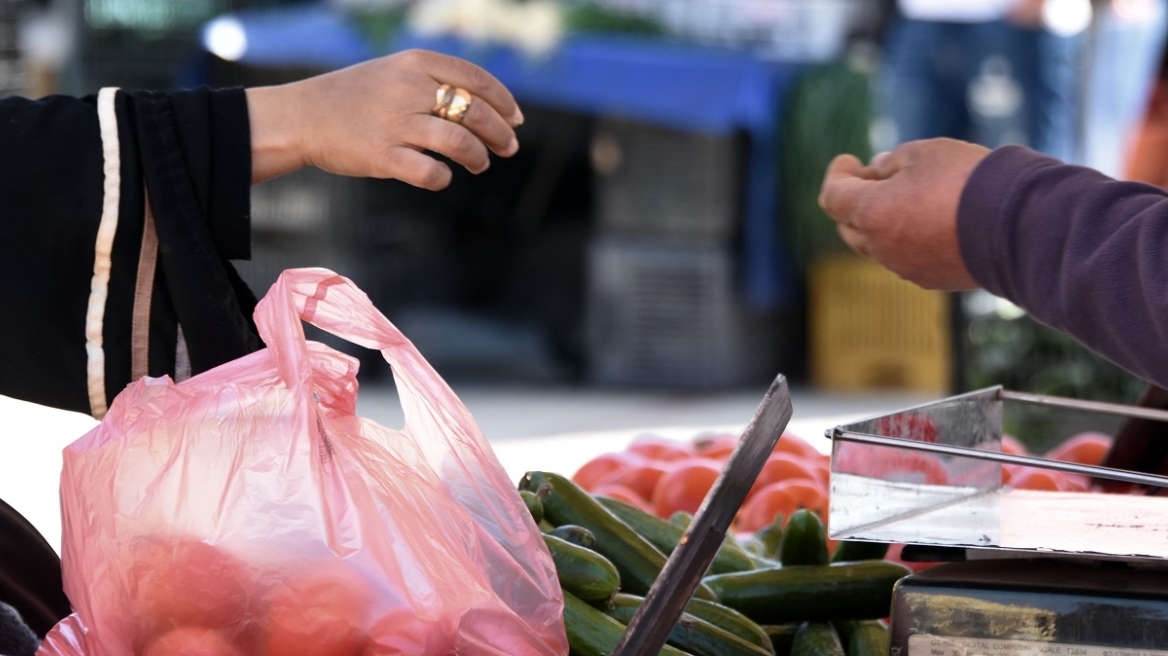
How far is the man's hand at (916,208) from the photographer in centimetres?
136

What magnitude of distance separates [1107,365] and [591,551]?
3.48 meters

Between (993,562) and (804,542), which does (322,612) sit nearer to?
(993,562)

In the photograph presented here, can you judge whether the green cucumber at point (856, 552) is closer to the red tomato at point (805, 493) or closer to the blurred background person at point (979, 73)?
the red tomato at point (805, 493)

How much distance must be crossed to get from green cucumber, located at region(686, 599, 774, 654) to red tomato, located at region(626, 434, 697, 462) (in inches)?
42.6

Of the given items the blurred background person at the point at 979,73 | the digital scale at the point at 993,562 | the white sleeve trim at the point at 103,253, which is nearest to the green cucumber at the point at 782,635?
the digital scale at the point at 993,562

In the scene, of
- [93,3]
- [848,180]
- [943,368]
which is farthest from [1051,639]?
[93,3]

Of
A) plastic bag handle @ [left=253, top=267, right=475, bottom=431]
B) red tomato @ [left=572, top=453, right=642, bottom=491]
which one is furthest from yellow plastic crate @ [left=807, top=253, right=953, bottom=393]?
plastic bag handle @ [left=253, top=267, right=475, bottom=431]

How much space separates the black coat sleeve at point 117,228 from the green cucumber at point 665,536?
57 centimetres

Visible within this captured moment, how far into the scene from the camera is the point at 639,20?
6992 millimetres

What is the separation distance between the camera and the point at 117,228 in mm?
1473

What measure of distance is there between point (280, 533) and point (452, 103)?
0.51 m

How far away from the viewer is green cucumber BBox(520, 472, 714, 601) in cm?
164

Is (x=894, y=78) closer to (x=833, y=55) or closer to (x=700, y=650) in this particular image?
(x=833, y=55)

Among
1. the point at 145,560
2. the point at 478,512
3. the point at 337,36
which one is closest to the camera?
the point at 145,560
